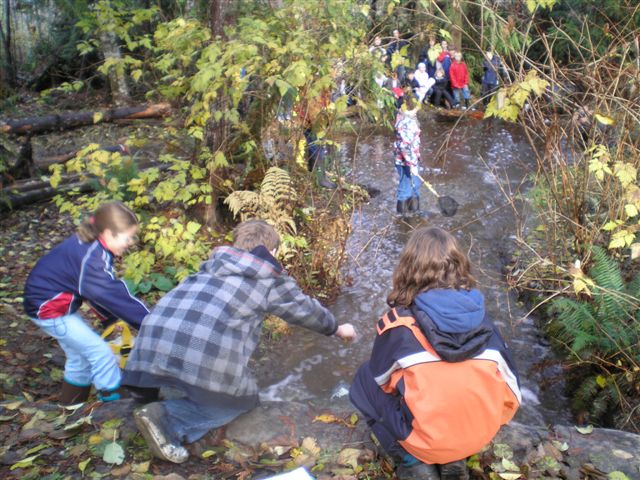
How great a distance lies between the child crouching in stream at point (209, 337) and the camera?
9.65 feet

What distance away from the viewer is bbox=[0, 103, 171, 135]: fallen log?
8117 millimetres

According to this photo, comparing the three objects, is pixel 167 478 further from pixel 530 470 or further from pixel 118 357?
pixel 530 470

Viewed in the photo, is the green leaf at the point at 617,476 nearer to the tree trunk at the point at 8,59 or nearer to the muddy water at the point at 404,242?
the muddy water at the point at 404,242

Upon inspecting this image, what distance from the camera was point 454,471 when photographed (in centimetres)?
279

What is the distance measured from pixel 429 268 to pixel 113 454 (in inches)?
80.3

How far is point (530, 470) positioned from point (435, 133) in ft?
35.3

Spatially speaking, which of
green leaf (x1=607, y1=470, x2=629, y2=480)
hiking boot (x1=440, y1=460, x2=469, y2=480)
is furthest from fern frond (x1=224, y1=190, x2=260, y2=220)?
green leaf (x1=607, y1=470, x2=629, y2=480)

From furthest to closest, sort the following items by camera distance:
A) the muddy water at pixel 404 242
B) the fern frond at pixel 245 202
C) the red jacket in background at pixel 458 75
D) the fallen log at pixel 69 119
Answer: the red jacket in background at pixel 458 75
the fallen log at pixel 69 119
the fern frond at pixel 245 202
the muddy water at pixel 404 242

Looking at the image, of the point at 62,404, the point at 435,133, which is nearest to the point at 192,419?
the point at 62,404

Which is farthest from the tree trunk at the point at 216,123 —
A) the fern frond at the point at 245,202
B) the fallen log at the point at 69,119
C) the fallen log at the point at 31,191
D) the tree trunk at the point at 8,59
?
the tree trunk at the point at 8,59

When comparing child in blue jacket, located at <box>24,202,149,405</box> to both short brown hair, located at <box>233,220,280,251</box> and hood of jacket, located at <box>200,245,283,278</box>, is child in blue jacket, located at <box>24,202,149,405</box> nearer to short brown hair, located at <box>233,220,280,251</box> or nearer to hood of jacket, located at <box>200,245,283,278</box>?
hood of jacket, located at <box>200,245,283,278</box>

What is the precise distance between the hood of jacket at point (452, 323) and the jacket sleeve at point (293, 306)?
0.80 metres

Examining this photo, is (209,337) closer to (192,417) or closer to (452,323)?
(192,417)

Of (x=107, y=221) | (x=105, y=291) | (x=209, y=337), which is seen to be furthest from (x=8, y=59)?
(x=209, y=337)
